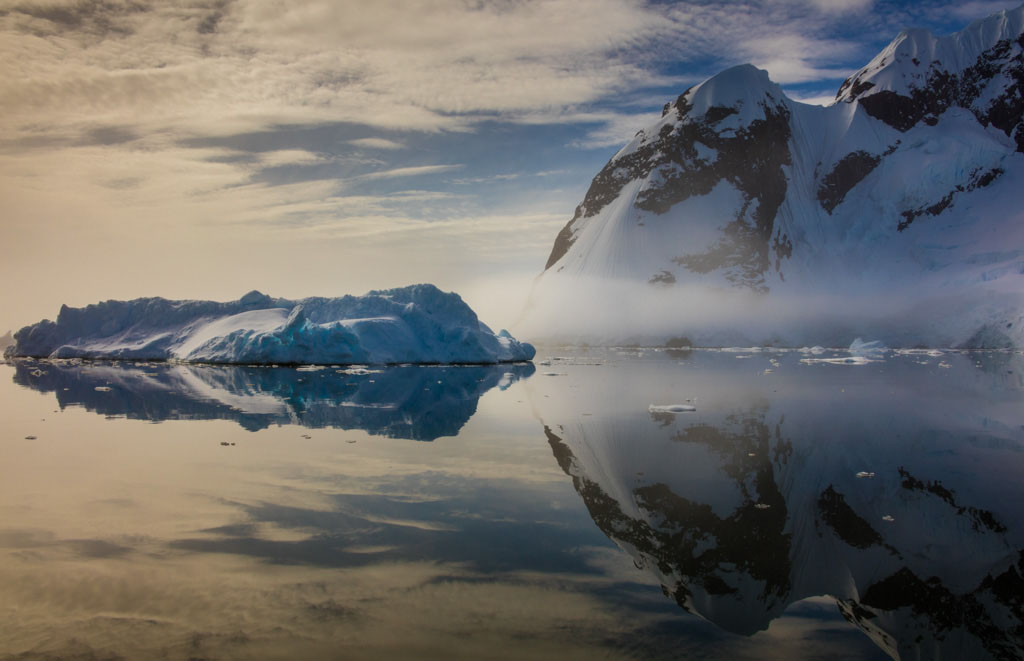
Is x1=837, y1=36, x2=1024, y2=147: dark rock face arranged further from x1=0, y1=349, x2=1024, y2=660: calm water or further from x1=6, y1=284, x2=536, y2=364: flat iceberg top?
x1=0, y1=349, x2=1024, y2=660: calm water

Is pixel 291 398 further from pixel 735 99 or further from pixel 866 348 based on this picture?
pixel 735 99

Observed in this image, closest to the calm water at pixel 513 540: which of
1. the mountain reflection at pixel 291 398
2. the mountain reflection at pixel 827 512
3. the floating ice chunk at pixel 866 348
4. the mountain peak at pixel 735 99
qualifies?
the mountain reflection at pixel 827 512

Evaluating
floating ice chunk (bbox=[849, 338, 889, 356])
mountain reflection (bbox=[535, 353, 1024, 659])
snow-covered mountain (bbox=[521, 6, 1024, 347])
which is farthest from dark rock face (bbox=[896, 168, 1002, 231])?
mountain reflection (bbox=[535, 353, 1024, 659])

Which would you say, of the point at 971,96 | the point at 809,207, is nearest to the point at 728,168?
the point at 809,207

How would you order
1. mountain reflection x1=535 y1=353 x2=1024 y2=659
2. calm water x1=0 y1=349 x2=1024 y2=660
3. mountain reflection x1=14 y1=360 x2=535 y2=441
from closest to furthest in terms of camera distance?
1. calm water x1=0 y1=349 x2=1024 y2=660
2. mountain reflection x1=535 y1=353 x2=1024 y2=659
3. mountain reflection x1=14 y1=360 x2=535 y2=441

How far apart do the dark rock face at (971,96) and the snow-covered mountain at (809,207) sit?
0.19 m

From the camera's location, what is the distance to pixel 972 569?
15.6 feet

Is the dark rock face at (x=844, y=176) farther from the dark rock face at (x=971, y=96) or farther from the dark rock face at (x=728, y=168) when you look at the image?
the dark rock face at (x=971, y=96)

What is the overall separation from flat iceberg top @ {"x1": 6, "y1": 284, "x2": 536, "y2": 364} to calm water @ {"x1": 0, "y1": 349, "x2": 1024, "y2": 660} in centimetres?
1968

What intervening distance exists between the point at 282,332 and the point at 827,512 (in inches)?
1112

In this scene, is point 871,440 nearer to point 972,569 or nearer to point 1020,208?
point 972,569

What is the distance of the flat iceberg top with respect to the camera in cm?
3123

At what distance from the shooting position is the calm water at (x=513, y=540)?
12.1 ft

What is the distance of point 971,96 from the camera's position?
86562 mm
